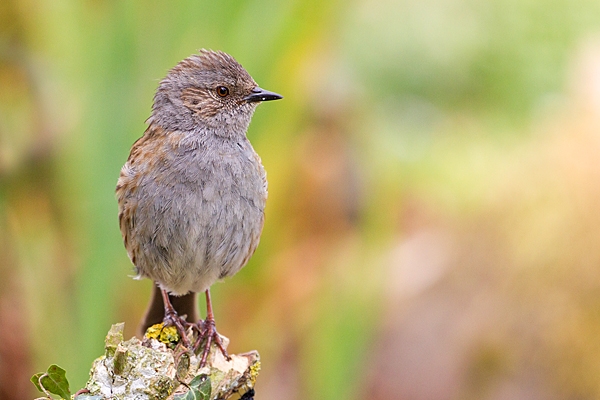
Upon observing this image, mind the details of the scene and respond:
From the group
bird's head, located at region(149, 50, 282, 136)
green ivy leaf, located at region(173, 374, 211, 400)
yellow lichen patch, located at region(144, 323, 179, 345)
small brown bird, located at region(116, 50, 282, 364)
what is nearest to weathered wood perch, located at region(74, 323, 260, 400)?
green ivy leaf, located at region(173, 374, 211, 400)

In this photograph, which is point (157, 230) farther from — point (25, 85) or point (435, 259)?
point (435, 259)

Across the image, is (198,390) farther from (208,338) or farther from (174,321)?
(174,321)

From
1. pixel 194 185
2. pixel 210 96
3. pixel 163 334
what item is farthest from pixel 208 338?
pixel 210 96

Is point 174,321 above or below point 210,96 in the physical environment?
below

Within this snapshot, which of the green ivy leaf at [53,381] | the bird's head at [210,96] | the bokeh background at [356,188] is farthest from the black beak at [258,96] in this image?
the green ivy leaf at [53,381]

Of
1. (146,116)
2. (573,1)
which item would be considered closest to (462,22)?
(573,1)

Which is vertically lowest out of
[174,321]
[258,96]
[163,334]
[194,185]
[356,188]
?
[163,334]

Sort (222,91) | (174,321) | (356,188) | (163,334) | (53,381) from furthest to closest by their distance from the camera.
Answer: (356,188) < (222,91) < (174,321) < (163,334) < (53,381)
